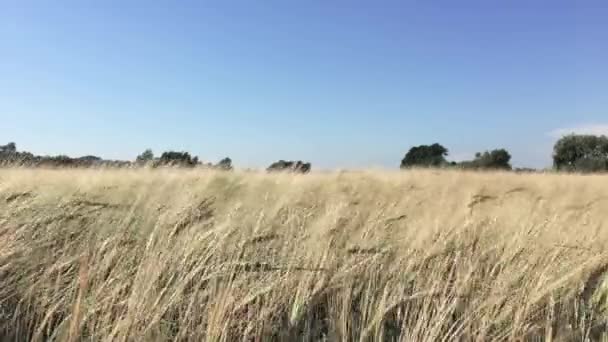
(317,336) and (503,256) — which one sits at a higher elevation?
(503,256)

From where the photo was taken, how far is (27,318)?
86.0 inches

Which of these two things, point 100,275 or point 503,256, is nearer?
point 100,275

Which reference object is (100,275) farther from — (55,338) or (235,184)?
(235,184)

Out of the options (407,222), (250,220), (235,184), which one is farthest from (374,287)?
(235,184)

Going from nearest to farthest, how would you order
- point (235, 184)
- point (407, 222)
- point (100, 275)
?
point (100, 275) < point (407, 222) < point (235, 184)

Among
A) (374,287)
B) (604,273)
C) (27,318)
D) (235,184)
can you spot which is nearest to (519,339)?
(374,287)

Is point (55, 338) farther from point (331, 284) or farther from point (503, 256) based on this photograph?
point (503, 256)

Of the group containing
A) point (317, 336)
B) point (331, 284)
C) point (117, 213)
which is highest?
point (117, 213)

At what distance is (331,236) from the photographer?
2926mm

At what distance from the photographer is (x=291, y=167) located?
36.7ft

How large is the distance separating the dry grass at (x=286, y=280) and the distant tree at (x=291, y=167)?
7852 mm

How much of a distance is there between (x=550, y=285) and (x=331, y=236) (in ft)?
3.50

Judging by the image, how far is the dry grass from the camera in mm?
2035

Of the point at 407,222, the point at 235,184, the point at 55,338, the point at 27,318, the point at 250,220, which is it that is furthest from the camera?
the point at 235,184
